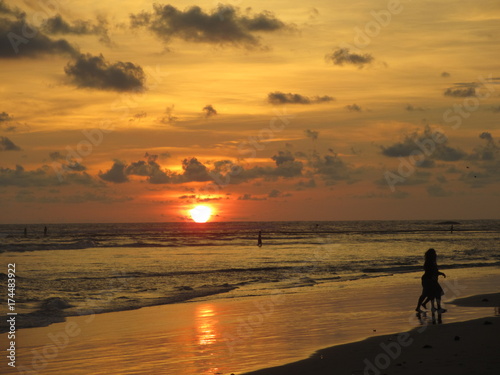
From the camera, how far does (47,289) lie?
28391mm

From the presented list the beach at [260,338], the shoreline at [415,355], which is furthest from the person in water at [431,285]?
the shoreline at [415,355]

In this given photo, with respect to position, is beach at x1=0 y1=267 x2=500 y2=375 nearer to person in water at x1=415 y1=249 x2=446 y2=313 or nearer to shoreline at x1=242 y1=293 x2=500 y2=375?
shoreline at x1=242 y1=293 x2=500 y2=375

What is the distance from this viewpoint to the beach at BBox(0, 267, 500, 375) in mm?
12305

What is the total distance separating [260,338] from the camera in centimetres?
1551

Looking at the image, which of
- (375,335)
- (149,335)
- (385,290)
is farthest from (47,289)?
(375,335)

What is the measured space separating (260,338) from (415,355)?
14.7 ft

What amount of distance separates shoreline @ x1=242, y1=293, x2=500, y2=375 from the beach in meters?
0.02

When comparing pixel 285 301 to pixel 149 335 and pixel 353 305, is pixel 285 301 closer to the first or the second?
pixel 353 305

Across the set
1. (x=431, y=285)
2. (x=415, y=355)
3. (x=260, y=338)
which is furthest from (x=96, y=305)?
(x=415, y=355)

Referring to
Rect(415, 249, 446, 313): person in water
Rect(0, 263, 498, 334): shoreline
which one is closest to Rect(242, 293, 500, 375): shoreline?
Rect(415, 249, 446, 313): person in water

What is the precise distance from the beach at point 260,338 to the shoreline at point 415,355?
0.07 feet

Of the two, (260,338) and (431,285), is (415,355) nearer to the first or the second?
(260,338)

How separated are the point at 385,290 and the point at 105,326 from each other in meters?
13.5

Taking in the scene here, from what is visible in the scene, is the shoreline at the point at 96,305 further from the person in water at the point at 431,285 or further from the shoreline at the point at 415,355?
the shoreline at the point at 415,355
